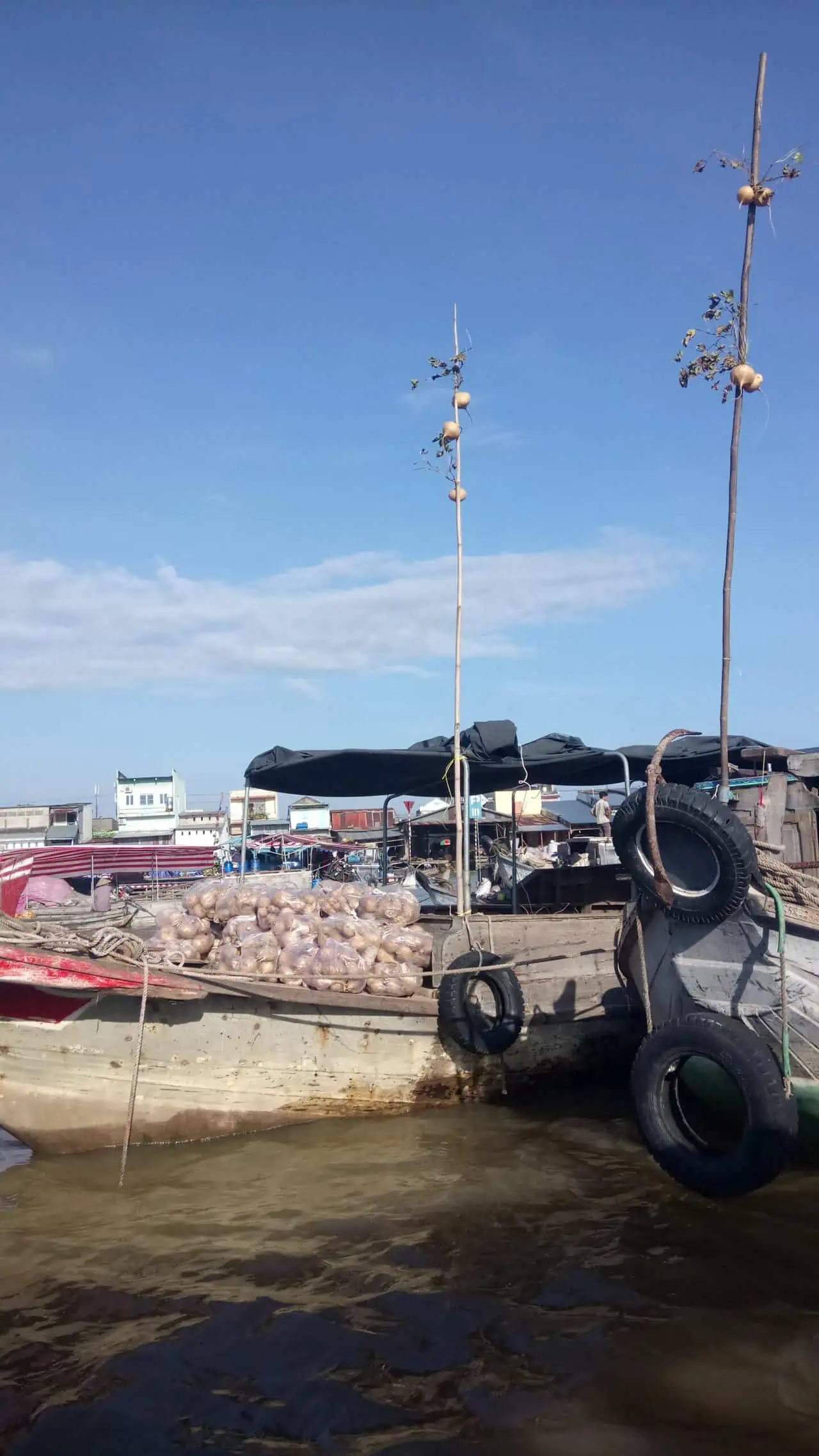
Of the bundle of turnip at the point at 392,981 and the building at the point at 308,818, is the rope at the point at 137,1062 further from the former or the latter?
the building at the point at 308,818

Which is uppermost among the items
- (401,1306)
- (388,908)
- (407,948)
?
(388,908)

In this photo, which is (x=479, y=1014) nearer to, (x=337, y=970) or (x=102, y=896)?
(x=337, y=970)

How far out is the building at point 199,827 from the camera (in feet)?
140

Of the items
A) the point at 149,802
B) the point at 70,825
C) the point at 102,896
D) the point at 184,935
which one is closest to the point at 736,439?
the point at 184,935

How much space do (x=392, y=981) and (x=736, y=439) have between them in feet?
17.0

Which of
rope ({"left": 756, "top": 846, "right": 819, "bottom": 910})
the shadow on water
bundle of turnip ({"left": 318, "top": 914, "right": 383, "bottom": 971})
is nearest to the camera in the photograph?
the shadow on water

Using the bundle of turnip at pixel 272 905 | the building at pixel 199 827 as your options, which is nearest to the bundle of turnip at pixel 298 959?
the bundle of turnip at pixel 272 905

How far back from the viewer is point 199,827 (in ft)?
165

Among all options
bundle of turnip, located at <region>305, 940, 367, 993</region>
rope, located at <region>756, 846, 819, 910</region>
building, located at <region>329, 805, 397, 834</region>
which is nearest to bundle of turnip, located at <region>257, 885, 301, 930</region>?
bundle of turnip, located at <region>305, 940, 367, 993</region>

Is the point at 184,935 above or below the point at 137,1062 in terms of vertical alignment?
above

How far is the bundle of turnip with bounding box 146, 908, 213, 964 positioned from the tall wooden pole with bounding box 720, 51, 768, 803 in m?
4.30

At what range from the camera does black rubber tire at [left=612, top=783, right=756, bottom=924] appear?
5219mm

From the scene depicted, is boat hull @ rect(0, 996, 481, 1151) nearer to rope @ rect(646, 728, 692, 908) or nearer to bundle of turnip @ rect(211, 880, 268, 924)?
bundle of turnip @ rect(211, 880, 268, 924)

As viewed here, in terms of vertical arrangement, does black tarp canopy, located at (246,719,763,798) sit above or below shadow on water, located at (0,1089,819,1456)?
above
